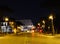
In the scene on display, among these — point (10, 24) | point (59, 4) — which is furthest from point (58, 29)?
point (10, 24)

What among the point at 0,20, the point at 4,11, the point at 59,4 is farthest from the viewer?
the point at 0,20

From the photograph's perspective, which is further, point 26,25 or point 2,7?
point 26,25

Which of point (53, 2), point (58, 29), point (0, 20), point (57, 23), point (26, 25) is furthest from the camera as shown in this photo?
point (26, 25)

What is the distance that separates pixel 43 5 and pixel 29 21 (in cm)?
11539

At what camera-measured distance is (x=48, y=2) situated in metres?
47.2

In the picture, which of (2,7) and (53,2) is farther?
(2,7)

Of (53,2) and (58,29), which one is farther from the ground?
(53,2)

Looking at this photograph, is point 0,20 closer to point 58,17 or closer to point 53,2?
point 58,17

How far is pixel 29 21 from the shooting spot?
162625 millimetres

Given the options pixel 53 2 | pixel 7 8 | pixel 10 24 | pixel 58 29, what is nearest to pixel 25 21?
pixel 10 24

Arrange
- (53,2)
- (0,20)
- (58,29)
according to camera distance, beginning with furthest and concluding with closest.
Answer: (0,20) < (58,29) < (53,2)

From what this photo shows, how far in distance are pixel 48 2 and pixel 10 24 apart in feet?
139

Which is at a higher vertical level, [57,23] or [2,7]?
[2,7]

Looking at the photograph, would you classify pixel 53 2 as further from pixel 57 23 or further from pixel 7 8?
pixel 7 8
